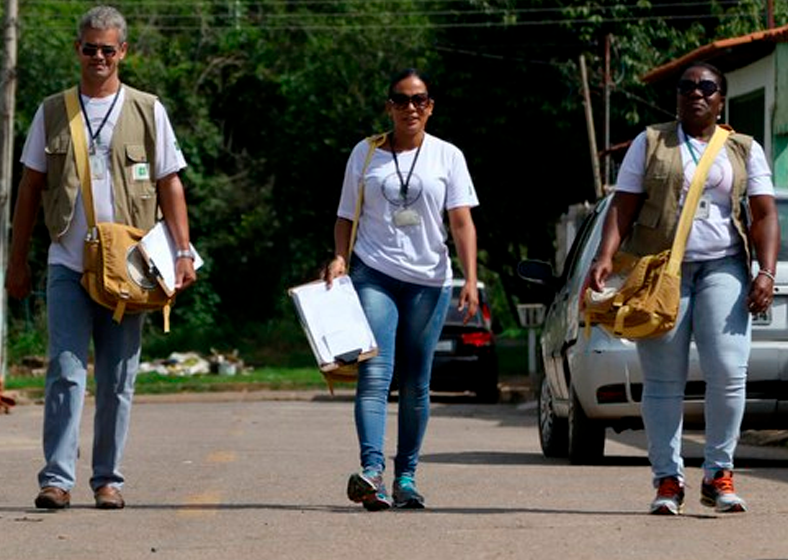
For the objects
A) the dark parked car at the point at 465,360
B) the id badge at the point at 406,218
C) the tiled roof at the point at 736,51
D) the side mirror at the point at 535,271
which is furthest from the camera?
the dark parked car at the point at 465,360

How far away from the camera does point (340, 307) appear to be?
31.0 feet

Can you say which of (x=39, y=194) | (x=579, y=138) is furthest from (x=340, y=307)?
(x=579, y=138)

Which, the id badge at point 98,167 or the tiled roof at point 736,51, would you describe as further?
the tiled roof at point 736,51

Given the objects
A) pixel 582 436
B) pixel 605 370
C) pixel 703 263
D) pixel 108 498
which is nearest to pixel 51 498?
pixel 108 498

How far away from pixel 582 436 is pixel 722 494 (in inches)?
154

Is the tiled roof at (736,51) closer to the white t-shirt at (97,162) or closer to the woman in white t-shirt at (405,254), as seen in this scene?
the woman in white t-shirt at (405,254)

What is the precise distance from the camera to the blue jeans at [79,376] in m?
9.30

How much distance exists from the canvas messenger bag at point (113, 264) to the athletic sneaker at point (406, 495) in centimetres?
125

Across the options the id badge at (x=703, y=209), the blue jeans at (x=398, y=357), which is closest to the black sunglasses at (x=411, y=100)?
the blue jeans at (x=398, y=357)

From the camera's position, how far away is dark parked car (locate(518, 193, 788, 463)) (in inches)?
486

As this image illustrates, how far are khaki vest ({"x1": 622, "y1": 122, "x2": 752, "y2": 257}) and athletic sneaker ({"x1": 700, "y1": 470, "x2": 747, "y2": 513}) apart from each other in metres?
0.97

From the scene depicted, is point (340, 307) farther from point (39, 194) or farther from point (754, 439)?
point (754, 439)

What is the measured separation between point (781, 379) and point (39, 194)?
486cm

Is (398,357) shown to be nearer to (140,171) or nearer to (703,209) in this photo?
(140,171)
